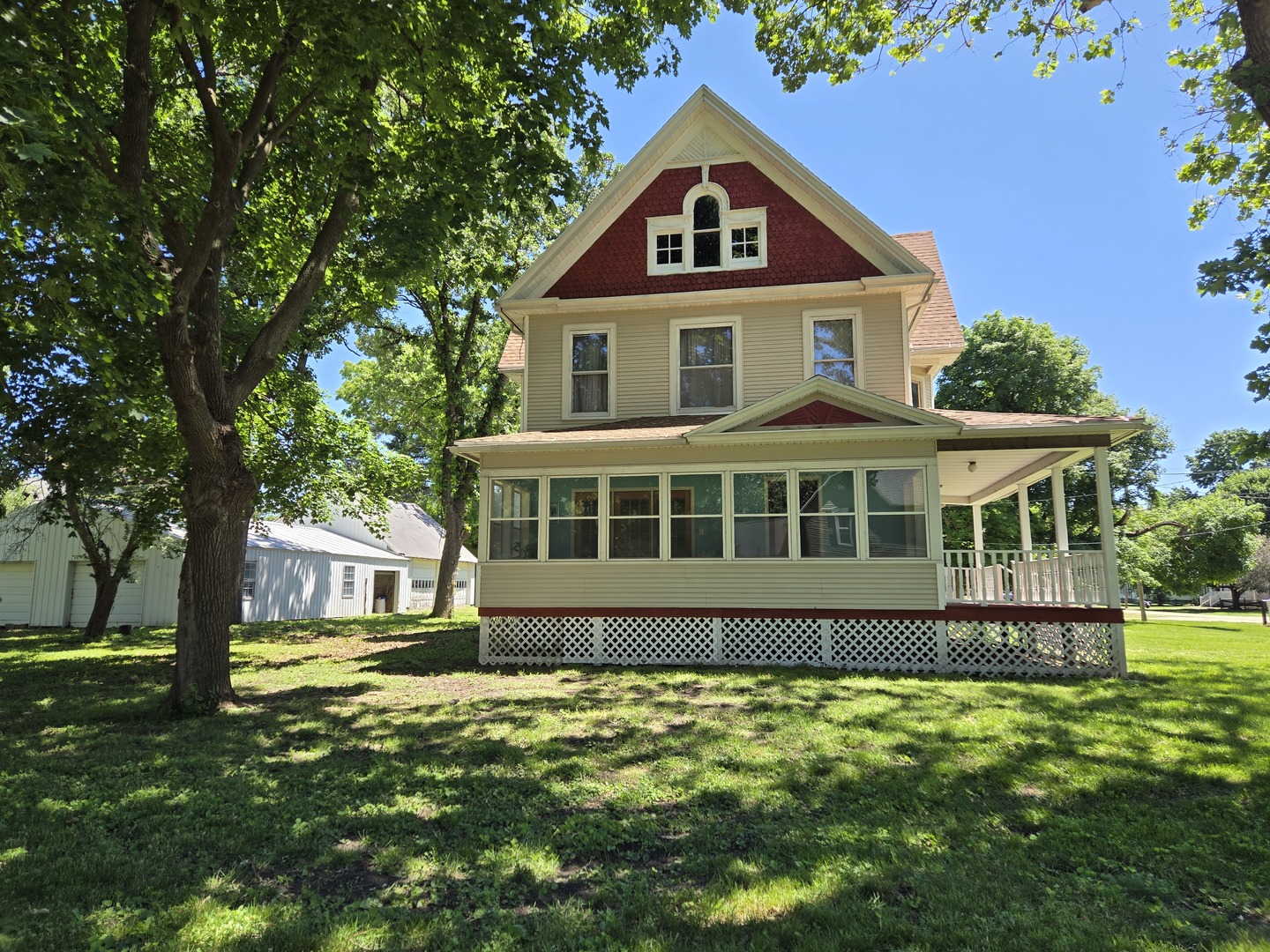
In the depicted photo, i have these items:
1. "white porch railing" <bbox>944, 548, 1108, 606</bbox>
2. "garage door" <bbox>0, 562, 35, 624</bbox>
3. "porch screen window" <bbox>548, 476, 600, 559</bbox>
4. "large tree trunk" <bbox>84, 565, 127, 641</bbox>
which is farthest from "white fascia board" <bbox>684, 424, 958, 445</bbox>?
"garage door" <bbox>0, 562, 35, 624</bbox>

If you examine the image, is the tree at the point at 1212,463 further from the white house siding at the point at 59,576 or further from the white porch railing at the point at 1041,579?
the white house siding at the point at 59,576

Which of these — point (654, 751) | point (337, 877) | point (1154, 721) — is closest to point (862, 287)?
point (1154, 721)

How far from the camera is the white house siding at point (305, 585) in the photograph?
23516 millimetres

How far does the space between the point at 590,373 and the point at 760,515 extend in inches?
195

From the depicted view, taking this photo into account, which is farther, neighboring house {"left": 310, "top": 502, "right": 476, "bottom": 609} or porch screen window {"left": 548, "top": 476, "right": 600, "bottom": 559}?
neighboring house {"left": 310, "top": 502, "right": 476, "bottom": 609}

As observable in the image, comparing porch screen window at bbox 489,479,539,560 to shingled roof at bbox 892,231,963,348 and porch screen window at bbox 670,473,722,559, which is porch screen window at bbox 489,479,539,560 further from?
shingled roof at bbox 892,231,963,348

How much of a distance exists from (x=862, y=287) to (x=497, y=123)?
7507 millimetres

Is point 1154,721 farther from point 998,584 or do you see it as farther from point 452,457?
point 452,457

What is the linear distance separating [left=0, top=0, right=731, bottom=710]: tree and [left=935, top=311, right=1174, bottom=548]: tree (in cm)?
2289

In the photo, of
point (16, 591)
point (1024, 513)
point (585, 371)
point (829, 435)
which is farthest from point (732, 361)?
point (16, 591)

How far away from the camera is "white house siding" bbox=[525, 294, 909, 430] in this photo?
44.8 ft

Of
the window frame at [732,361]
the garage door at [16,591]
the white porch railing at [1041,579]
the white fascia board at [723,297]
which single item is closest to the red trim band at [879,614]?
the white porch railing at [1041,579]

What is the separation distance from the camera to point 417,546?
3431cm

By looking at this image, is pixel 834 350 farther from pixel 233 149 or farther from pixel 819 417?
pixel 233 149
